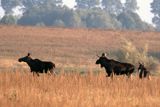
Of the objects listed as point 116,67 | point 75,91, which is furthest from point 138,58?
point 75,91

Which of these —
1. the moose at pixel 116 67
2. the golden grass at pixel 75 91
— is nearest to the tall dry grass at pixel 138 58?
the moose at pixel 116 67

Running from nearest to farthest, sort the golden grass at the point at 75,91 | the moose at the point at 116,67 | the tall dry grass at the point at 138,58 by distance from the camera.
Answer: the golden grass at the point at 75,91, the moose at the point at 116,67, the tall dry grass at the point at 138,58

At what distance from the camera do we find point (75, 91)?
1702 cm

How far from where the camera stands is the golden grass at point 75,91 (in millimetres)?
14539

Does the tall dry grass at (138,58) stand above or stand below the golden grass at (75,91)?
below

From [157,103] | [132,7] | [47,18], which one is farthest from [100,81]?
[132,7]

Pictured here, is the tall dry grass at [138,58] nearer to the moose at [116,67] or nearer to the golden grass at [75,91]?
the moose at [116,67]

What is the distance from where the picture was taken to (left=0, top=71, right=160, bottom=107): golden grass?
47.7 ft

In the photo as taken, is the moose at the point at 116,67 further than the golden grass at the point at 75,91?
Yes

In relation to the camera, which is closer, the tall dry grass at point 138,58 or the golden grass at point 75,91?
the golden grass at point 75,91

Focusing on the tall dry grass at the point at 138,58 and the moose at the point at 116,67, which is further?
the tall dry grass at the point at 138,58

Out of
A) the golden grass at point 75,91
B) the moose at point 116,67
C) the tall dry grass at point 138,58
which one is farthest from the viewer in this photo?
the tall dry grass at point 138,58

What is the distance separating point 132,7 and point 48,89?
141 meters

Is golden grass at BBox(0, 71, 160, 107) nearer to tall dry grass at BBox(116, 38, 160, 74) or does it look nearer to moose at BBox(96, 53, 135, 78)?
moose at BBox(96, 53, 135, 78)
